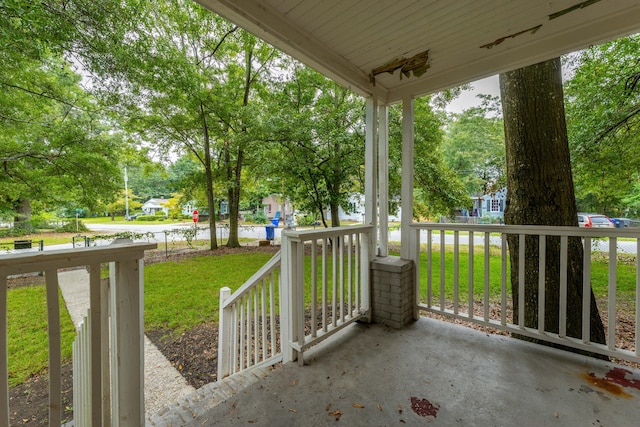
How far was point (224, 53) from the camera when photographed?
8.23m

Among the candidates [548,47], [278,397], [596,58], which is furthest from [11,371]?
[596,58]

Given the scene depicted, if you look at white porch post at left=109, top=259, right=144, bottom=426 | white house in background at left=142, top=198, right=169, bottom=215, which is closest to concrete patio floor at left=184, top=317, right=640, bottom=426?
white porch post at left=109, top=259, right=144, bottom=426

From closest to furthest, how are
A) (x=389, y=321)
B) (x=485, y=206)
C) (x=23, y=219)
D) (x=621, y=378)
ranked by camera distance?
1. (x=621, y=378)
2. (x=389, y=321)
3. (x=23, y=219)
4. (x=485, y=206)

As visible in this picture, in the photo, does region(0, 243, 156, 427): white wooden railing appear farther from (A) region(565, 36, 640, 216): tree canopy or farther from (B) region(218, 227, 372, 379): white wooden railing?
(A) region(565, 36, 640, 216): tree canopy

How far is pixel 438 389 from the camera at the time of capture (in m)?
1.78

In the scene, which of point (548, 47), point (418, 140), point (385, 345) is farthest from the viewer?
point (418, 140)

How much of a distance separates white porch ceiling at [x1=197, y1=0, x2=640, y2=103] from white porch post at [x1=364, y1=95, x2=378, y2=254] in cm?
41

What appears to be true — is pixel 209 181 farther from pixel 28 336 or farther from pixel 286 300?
pixel 286 300

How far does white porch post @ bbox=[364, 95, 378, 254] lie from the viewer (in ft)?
9.32

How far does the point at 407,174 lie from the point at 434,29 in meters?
1.31

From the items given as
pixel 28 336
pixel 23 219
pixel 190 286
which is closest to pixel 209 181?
pixel 190 286

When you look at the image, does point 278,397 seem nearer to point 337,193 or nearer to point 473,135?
point 337,193

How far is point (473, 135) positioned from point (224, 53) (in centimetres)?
813

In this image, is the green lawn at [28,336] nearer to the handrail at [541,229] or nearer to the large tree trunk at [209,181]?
the handrail at [541,229]
